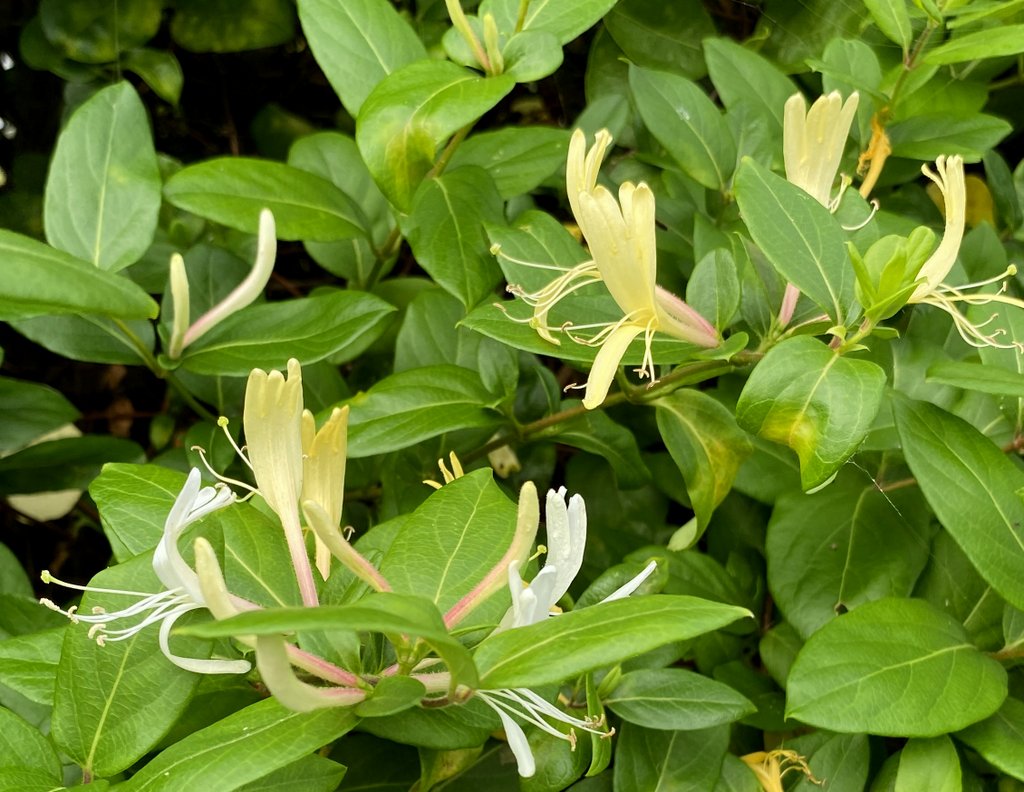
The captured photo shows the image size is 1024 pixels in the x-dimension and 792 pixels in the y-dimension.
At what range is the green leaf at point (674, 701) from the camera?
706mm

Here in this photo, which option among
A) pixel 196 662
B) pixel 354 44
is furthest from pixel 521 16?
pixel 196 662

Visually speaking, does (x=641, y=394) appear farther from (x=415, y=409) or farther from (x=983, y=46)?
(x=983, y=46)

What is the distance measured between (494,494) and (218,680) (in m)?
0.20

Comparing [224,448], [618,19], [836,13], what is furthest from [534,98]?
[224,448]

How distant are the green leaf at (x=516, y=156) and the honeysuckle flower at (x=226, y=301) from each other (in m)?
0.24

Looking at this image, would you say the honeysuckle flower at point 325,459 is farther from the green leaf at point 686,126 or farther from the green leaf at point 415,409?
the green leaf at point 686,126

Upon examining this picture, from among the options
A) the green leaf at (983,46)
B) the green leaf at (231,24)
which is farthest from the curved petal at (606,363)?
the green leaf at (231,24)

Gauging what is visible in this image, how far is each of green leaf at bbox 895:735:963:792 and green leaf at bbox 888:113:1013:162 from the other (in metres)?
0.52

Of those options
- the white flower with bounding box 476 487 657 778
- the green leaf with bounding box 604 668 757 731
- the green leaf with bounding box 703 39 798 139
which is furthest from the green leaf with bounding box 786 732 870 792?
the green leaf with bounding box 703 39 798 139

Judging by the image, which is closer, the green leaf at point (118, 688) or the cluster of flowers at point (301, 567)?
the cluster of flowers at point (301, 567)

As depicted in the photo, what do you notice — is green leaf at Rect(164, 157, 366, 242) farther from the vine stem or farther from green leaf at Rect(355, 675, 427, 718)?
green leaf at Rect(355, 675, 427, 718)

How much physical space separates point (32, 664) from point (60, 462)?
39cm

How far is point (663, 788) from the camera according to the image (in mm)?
735

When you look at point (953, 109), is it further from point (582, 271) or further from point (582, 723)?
point (582, 723)
